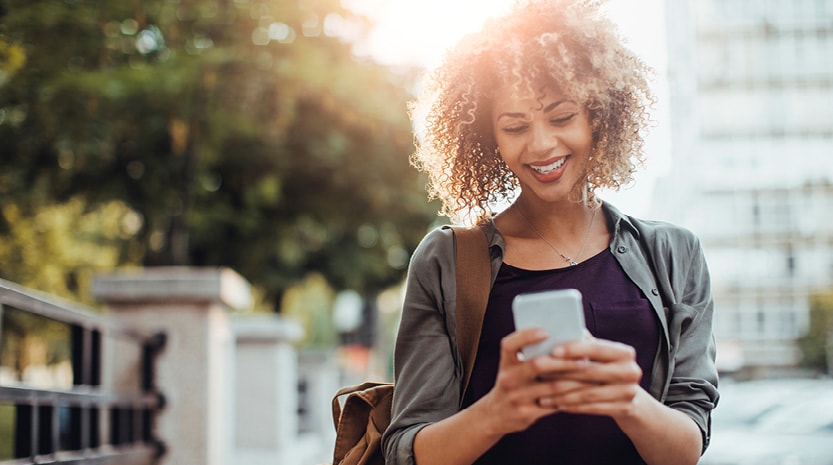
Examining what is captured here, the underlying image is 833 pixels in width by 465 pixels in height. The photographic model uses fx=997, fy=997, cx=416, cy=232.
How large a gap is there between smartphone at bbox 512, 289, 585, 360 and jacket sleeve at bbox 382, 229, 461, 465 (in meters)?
0.47

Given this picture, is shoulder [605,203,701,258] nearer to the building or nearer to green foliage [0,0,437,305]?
green foliage [0,0,437,305]

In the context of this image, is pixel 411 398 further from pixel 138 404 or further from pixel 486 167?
pixel 138 404

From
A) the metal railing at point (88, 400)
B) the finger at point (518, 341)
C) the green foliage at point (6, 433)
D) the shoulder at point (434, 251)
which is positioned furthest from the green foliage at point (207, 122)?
the finger at point (518, 341)

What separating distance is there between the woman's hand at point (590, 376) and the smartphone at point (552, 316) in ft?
0.05

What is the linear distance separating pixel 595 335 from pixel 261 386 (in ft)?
27.7

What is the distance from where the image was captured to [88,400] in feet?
15.5

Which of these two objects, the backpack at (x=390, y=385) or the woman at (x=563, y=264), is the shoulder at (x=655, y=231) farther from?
the backpack at (x=390, y=385)

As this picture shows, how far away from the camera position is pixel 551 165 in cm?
202

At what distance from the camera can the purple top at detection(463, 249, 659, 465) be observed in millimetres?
1972

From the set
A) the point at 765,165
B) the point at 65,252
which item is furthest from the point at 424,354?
the point at 765,165

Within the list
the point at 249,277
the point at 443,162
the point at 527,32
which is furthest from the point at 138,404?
the point at 249,277

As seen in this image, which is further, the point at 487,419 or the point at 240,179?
the point at 240,179

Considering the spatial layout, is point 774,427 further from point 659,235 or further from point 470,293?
point 470,293

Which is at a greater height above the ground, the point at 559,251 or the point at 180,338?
the point at 559,251
